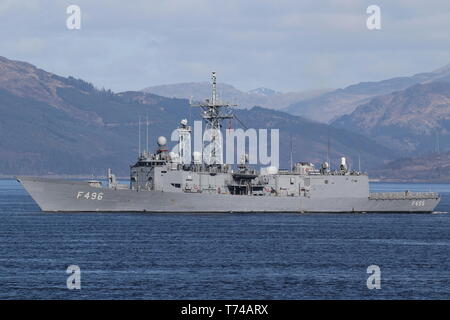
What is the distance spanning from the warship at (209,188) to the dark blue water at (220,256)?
1559 mm

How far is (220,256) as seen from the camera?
61.5m

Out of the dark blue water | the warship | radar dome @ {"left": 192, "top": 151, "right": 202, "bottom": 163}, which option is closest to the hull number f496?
the warship

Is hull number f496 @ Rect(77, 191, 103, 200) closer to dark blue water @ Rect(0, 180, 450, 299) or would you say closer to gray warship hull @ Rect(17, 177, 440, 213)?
gray warship hull @ Rect(17, 177, 440, 213)

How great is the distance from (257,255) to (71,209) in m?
35.4

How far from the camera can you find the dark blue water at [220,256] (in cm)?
4859

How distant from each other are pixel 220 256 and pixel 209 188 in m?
33.5

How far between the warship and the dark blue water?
156 cm

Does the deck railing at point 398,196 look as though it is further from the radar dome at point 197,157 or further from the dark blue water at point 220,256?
the radar dome at point 197,157

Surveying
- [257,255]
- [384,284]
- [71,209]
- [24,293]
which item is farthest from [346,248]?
[71,209]

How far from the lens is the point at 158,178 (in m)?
91.9

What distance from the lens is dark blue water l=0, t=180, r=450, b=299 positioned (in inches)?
1913

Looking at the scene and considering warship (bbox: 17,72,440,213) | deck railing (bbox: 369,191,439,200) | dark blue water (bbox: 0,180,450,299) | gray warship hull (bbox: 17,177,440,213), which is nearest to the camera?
dark blue water (bbox: 0,180,450,299)

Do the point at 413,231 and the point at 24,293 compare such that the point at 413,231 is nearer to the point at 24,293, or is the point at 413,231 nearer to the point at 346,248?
the point at 346,248

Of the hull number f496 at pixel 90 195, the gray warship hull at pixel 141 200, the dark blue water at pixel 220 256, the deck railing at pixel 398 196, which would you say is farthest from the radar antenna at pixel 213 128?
the deck railing at pixel 398 196
